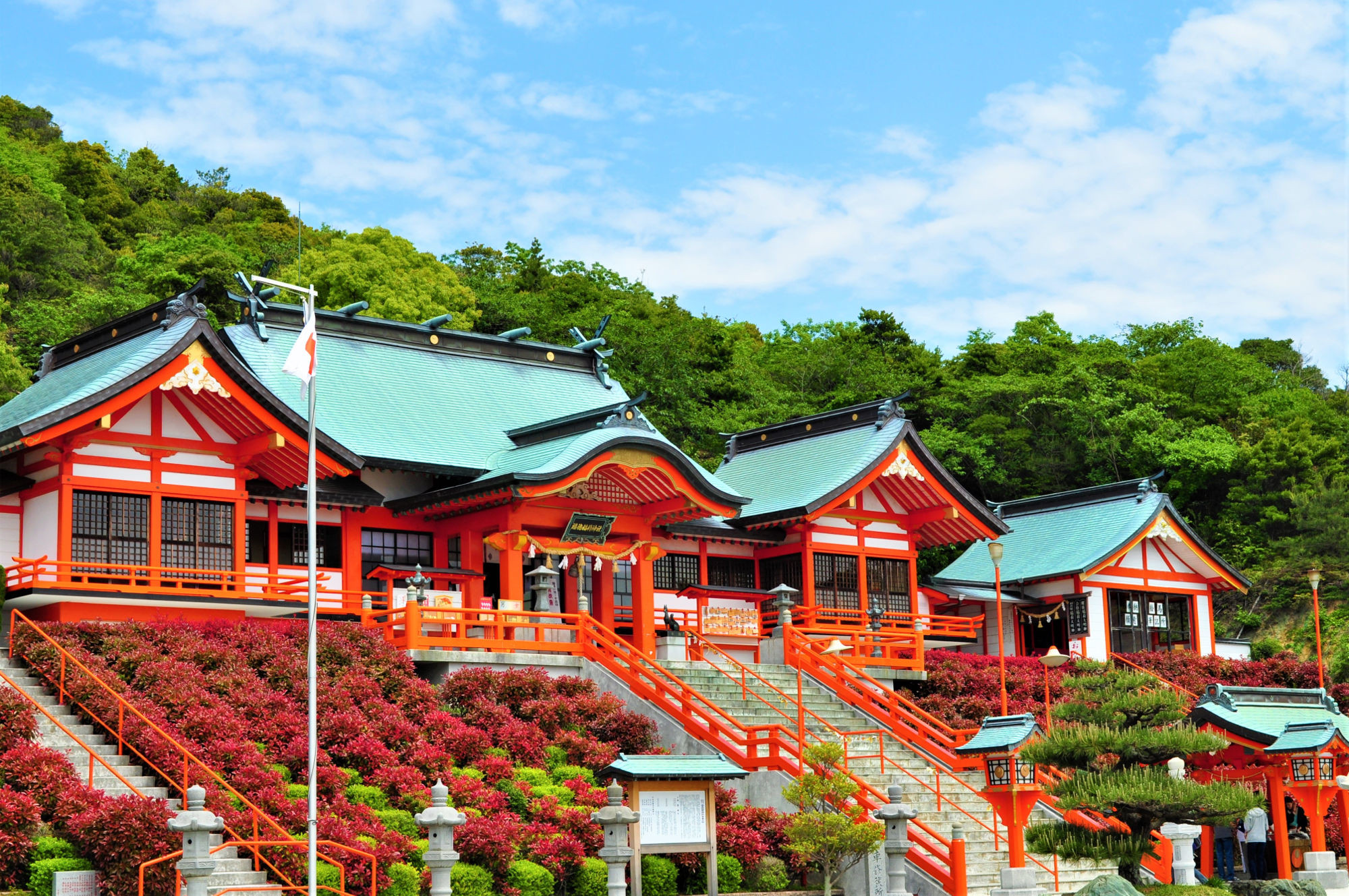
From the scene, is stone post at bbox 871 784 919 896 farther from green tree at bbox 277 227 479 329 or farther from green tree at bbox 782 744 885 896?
green tree at bbox 277 227 479 329

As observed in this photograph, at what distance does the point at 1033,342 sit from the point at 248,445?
42.1m

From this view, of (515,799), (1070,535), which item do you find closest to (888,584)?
(1070,535)

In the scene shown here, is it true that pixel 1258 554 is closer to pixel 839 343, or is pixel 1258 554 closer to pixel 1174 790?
pixel 839 343

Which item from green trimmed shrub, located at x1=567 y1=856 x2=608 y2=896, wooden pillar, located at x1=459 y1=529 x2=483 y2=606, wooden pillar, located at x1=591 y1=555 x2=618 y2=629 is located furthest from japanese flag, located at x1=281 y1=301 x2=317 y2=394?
wooden pillar, located at x1=591 y1=555 x2=618 y2=629

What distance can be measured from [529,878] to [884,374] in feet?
138

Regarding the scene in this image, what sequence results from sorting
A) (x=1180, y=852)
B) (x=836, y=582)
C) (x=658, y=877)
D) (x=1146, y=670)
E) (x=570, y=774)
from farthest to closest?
(x=1146, y=670) → (x=836, y=582) → (x=1180, y=852) → (x=570, y=774) → (x=658, y=877)

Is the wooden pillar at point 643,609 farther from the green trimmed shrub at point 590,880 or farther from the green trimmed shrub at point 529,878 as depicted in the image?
the green trimmed shrub at point 529,878

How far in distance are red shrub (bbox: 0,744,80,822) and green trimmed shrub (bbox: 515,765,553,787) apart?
646cm

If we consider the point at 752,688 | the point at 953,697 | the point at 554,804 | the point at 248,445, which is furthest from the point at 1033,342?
the point at 554,804

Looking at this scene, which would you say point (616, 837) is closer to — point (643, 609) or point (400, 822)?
point (400, 822)

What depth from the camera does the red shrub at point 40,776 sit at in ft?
56.9

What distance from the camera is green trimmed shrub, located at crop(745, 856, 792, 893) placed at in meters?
21.0

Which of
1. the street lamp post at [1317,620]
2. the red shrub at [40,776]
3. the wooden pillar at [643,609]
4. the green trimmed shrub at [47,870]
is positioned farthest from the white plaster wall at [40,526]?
the street lamp post at [1317,620]

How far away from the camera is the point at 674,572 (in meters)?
36.2
